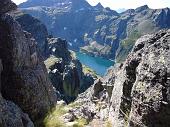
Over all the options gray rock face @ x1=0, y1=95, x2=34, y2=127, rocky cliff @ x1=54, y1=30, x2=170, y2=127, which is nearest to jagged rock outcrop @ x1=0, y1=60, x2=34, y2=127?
gray rock face @ x1=0, y1=95, x2=34, y2=127

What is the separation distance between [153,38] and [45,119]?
37.7 ft

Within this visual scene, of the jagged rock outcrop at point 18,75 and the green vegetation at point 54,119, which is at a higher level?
the jagged rock outcrop at point 18,75

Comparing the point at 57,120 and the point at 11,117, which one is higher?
the point at 11,117

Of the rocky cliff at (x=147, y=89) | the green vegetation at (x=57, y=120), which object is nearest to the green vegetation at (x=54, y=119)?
the green vegetation at (x=57, y=120)

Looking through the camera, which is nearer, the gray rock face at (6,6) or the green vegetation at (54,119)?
the green vegetation at (54,119)

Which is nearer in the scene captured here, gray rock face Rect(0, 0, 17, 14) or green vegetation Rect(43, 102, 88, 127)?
green vegetation Rect(43, 102, 88, 127)

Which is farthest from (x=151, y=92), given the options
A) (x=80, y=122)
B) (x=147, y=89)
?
(x=80, y=122)

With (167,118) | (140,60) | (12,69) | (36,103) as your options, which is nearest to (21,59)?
(12,69)

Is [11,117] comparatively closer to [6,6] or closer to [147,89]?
[147,89]

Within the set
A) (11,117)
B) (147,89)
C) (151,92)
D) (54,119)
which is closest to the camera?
(151,92)

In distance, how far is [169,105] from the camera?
1964 centimetres

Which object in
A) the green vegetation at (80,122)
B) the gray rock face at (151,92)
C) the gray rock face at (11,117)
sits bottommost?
the green vegetation at (80,122)

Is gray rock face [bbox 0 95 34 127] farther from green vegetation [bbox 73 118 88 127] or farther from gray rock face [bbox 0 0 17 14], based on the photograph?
gray rock face [bbox 0 0 17 14]

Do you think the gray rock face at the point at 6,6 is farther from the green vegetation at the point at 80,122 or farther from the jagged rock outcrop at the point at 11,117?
the green vegetation at the point at 80,122
